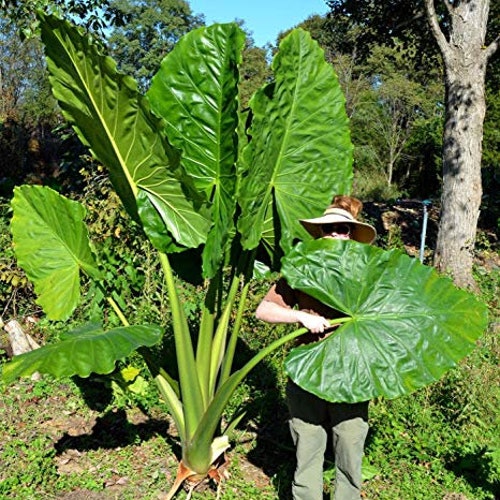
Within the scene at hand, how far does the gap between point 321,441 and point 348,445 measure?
12cm

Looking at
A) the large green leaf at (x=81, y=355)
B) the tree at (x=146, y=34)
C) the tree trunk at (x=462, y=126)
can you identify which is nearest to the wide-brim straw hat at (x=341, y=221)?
the large green leaf at (x=81, y=355)

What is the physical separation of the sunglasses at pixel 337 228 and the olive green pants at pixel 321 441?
63cm

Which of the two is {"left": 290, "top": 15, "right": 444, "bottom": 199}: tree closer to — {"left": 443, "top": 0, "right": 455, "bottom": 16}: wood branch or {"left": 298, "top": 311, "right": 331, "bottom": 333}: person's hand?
{"left": 443, "top": 0, "right": 455, "bottom": 16}: wood branch

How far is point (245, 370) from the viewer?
2.46 m

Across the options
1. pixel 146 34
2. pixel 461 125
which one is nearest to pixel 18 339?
pixel 461 125

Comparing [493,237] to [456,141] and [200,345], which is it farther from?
[200,345]

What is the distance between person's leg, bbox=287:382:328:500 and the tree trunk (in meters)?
3.53

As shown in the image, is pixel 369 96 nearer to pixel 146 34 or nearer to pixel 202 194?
pixel 202 194

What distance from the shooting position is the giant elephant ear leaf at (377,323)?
219cm

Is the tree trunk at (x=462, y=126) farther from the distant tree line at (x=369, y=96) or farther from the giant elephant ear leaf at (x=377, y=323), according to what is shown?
the giant elephant ear leaf at (x=377, y=323)

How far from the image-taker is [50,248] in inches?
110

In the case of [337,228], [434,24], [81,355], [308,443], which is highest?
[434,24]

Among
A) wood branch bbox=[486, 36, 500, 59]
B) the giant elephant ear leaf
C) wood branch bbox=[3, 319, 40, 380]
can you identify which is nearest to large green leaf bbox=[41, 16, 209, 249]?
the giant elephant ear leaf

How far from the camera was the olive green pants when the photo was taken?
243cm
